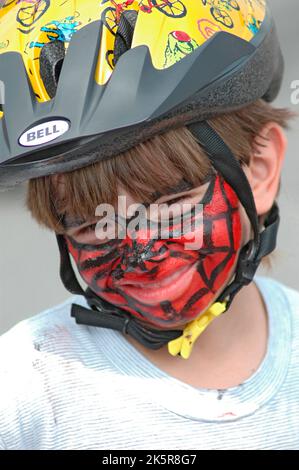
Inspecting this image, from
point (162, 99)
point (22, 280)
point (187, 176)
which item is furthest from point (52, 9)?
point (22, 280)

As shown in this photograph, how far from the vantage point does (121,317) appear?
4.72 ft

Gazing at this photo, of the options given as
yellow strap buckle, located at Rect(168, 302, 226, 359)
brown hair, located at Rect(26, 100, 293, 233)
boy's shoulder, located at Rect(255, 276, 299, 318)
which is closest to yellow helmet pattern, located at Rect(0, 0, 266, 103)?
brown hair, located at Rect(26, 100, 293, 233)

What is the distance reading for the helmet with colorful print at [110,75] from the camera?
122cm

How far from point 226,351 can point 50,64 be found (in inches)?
27.6

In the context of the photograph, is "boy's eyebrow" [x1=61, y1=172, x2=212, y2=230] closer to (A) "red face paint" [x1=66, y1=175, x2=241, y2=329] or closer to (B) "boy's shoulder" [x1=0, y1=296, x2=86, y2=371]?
(A) "red face paint" [x1=66, y1=175, x2=241, y2=329]

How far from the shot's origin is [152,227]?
51.3 inches

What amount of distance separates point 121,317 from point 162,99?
1.54ft

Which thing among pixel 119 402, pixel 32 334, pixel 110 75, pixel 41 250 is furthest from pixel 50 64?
pixel 41 250

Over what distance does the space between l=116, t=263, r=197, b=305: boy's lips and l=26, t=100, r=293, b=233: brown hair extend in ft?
0.55

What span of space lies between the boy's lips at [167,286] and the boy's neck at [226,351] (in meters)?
0.17

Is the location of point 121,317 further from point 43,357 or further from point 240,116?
point 240,116
